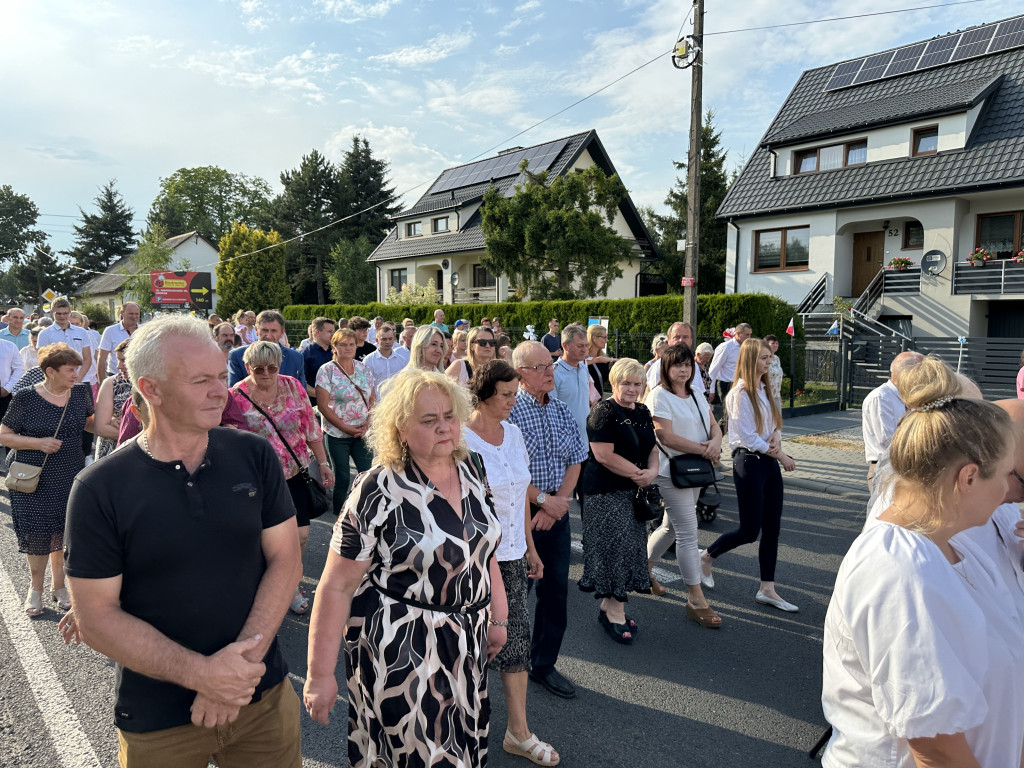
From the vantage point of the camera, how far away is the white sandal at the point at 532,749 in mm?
3053

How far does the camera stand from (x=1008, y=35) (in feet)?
71.4

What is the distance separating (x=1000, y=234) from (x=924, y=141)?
152 inches

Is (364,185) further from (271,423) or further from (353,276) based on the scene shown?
(271,423)

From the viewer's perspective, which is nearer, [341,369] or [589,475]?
[589,475]

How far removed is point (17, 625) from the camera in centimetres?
446

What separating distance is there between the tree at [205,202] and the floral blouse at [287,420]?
68344mm

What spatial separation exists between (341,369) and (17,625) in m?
2.98

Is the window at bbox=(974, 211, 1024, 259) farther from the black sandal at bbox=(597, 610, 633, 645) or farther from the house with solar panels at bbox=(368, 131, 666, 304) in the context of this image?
the black sandal at bbox=(597, 610, 633, 645)

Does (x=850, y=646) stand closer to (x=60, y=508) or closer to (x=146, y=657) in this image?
(x=146, y=657)

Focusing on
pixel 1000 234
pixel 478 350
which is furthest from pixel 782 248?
pixel 478 350

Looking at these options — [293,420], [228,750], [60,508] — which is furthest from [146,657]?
[60,508]

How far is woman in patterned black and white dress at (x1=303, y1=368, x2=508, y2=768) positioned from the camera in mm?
2180

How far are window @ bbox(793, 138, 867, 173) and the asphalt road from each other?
22.0 meters

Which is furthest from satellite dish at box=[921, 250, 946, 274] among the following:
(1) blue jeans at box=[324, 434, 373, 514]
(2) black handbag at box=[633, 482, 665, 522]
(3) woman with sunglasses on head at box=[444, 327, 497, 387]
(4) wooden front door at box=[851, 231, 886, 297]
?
(1) blue jeans at box=[324, 434, 373, 514]
